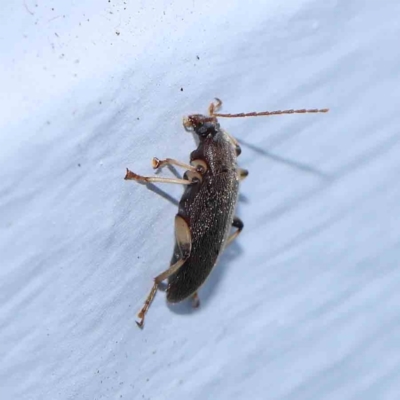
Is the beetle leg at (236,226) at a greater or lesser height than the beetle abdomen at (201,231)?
lesser

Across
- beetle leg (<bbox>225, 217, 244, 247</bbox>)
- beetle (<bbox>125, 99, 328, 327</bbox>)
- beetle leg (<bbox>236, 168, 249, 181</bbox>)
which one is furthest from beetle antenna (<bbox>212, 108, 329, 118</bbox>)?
beetle leg (<bbox>225, 217, 244, 247</bbox>)

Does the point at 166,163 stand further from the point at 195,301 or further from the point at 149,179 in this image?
the point at 195,301

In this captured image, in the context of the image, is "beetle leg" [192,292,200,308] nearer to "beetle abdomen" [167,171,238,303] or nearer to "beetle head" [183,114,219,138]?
"beetle abdomen" [167,171,238,303]

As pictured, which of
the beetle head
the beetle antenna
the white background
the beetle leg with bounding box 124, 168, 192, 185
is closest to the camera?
the white background

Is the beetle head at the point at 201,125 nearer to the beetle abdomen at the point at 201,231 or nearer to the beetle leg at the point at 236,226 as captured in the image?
the beetle abdomen at the point at 201,231

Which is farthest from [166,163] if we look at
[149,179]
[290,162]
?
[290,162]

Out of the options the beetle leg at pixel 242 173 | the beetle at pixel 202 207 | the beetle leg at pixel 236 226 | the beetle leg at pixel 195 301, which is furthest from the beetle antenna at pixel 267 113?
the beetle leg at pixel 195 301
